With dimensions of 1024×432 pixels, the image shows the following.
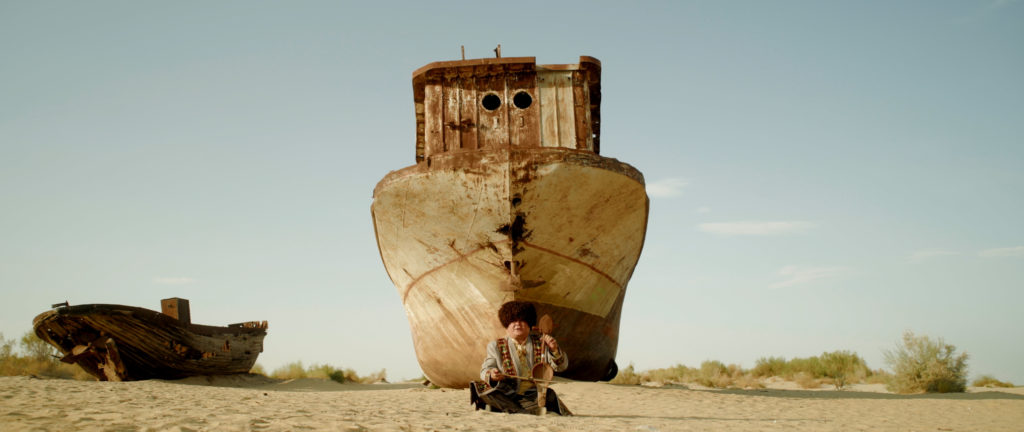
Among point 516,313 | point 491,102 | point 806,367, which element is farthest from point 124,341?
point 806,367

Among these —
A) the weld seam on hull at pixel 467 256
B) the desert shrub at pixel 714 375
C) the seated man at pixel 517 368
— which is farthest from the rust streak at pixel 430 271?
the desert shrub at pixel 714 375

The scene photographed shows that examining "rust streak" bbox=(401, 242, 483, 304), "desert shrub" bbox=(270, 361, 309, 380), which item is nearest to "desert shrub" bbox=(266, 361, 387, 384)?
"desert shrub" bbox=(270, 361, 309, 380)

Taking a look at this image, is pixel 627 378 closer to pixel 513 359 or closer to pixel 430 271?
pixel 430 271

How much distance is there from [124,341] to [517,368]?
339 inches

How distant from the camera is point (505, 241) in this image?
7.07 meters

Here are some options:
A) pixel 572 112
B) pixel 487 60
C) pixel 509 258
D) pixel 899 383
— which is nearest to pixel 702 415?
pixel 509 258

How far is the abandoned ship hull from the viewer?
6941mm

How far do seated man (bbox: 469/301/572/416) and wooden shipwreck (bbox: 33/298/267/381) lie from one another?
807 centimetres

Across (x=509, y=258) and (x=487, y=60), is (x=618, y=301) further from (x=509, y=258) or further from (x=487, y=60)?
(x=487, y=60)

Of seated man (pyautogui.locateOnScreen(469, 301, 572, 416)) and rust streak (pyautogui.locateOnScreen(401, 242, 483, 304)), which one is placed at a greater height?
rust streak (pyautogui.locateOnScreen(401, 242, 483, 304))

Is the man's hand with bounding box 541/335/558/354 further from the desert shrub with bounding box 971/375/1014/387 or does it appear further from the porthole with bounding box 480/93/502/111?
the desert shrub with bounding box 971/375/1014/387

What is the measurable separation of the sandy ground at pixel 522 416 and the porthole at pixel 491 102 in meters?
3.66

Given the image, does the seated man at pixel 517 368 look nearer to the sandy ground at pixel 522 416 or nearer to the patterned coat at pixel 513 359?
the patterned coat at pixel 513 359

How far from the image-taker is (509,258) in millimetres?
7137
